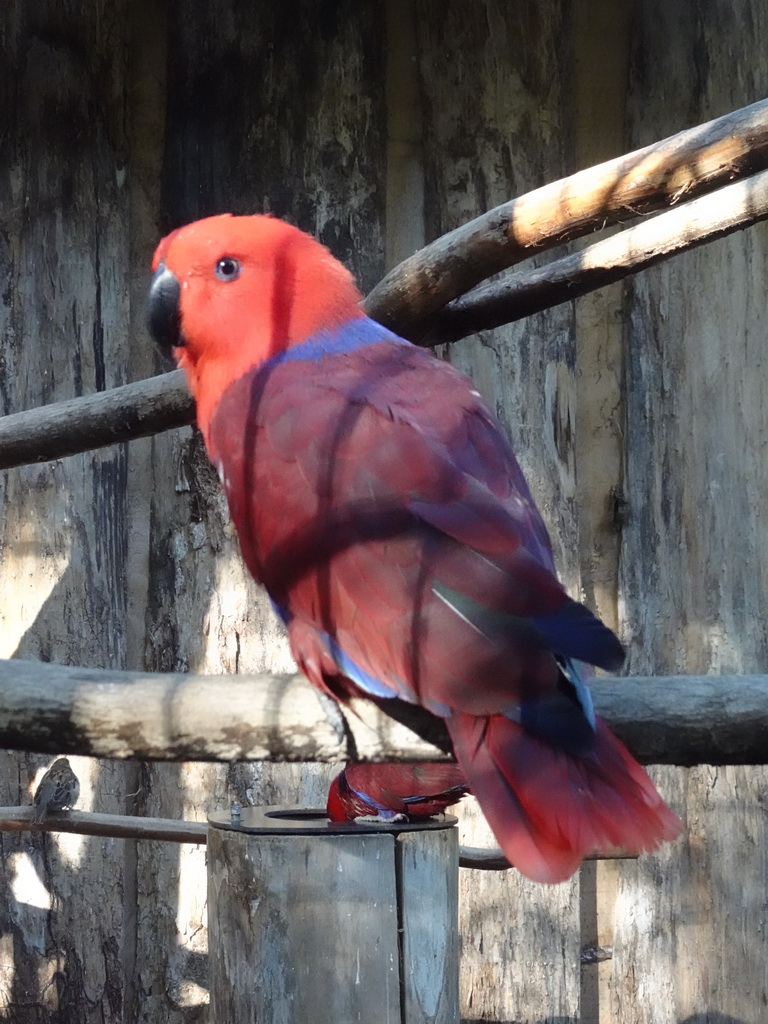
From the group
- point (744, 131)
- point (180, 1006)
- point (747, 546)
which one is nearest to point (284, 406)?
point (744, 131)

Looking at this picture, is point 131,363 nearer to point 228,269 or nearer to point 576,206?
point 228,269

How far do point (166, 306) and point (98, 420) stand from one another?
43 cm

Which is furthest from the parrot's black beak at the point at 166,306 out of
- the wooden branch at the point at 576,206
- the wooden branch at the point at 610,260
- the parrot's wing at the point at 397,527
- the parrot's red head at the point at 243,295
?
the wooden branch at the point at 610,260

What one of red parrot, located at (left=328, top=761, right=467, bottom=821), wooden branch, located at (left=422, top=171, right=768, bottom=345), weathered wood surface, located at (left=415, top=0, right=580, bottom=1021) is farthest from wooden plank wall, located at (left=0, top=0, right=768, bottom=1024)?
red parrot, located at (left=328, top=761, right=467, bottom=821)

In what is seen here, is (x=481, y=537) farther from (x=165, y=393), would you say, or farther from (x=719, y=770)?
(x=719, y=770)

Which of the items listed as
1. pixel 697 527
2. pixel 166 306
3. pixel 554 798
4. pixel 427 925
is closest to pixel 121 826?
pixel 427 925

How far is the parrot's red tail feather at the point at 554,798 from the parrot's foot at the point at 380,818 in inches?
20.7

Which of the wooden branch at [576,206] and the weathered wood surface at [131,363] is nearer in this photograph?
the wooden branch at [576,206]

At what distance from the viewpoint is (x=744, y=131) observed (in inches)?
54.0

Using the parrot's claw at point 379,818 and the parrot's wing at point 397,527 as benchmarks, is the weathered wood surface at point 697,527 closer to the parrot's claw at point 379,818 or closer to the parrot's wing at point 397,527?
the parrot's claw at point 379,818

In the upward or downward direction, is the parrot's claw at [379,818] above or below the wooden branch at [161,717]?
below

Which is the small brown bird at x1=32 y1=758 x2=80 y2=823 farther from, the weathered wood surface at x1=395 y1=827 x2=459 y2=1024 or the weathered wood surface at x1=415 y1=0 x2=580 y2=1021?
the weathered wood surface at x1=415 y1=0 x2=580 y2=1021

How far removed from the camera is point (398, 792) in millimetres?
1701

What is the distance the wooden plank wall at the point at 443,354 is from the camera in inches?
100
